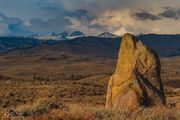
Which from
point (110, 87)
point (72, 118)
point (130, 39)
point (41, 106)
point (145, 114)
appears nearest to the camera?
point (72, 118)

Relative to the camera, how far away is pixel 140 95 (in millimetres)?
22625

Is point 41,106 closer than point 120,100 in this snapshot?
Yes

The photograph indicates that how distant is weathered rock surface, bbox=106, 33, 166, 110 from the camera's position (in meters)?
22.7

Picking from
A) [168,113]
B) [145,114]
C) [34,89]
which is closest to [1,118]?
[145,114]

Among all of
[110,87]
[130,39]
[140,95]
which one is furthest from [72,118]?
[130,39]

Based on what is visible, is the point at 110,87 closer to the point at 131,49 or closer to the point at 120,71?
the point at 120,71

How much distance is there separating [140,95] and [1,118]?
→ 39.4 ft

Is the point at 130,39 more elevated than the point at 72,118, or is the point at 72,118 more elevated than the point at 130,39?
the point at 130,39

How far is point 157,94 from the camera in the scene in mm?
23016

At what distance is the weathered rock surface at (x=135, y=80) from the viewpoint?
74.6 ft

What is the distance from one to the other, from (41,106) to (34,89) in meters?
24.8

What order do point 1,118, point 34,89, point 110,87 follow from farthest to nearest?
point 34,89, point 110,87, point 1,118

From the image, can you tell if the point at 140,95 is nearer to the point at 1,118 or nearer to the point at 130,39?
the point at 130,39

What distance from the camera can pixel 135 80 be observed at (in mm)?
23641
